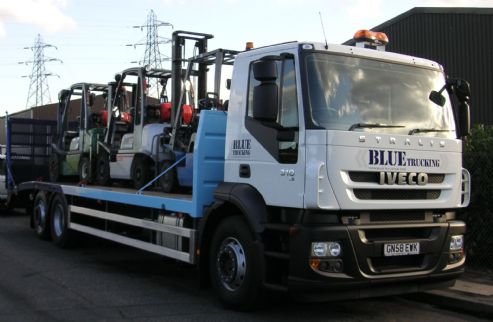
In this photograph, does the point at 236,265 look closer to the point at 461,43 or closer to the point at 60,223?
the point at 60,223

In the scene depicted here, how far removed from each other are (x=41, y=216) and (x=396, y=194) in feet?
28.6

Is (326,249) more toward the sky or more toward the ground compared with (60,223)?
more toward the sky

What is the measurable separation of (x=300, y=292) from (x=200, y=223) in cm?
179

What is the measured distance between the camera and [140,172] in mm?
9586

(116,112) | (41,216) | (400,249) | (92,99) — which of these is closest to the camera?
(400,249)

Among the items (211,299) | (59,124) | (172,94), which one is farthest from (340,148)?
(59,124)

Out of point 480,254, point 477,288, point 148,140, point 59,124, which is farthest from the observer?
point 59,124

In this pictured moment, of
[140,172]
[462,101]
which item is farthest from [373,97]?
[140,172]

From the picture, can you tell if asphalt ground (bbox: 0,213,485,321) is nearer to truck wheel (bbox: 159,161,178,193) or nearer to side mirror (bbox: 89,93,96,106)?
truck wheel (bbox: 159,161,178,193)

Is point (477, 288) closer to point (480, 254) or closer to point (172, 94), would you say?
point (480, 254)

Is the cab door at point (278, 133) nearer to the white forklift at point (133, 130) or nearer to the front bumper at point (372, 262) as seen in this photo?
the front bumper at point (372, 262)

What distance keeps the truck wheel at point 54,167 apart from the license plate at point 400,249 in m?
9.15

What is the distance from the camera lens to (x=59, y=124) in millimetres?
13188

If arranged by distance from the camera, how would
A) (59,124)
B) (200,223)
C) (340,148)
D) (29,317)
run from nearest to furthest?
(340,148), (29,317), (200,223), (59,124)
